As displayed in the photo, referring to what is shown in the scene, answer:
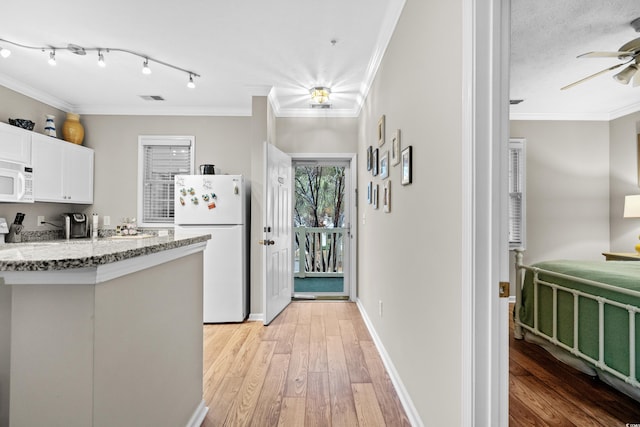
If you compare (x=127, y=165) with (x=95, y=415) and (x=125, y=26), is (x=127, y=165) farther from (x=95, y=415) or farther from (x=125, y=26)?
(x=95, y=415)

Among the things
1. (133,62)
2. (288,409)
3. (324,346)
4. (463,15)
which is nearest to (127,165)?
(133,62)

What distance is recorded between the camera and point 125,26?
8.59 feet

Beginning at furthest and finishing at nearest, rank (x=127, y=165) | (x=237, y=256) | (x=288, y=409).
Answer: (x=127, y=165) → (x=237, y=256) → (x=288, y=409)

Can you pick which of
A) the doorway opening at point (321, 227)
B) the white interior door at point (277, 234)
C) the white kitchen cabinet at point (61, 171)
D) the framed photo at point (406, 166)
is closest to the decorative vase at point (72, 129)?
the white kitchen cabinet at point (61, 171)

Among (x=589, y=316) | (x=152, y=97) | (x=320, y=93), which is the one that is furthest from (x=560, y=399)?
(x=152, y=97)

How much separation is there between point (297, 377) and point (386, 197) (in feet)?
4.89

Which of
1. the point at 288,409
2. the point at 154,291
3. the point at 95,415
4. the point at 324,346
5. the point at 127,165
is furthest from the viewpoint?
the point at 127,165

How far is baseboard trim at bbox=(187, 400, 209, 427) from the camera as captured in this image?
1.81m

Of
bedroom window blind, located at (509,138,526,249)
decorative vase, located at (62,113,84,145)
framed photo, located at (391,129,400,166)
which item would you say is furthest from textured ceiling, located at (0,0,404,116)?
bedroom window blind, located at (509,138,526,249)

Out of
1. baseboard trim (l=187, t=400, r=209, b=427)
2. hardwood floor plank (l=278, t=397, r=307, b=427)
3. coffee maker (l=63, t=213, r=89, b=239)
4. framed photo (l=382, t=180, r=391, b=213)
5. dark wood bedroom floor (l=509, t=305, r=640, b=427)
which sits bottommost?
hardwood floor plank (l=278, t=397, r=307, b=427)

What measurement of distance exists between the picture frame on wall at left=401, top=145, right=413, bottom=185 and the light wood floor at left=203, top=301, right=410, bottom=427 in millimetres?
1369

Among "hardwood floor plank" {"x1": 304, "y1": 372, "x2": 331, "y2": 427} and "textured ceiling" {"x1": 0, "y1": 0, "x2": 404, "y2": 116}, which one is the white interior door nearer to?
"textured ceiling" {"x1": 0, "y1": 0, "x2": 404, "y2": 116}

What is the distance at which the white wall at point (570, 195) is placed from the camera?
4.39 m

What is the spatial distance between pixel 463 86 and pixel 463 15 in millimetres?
267
